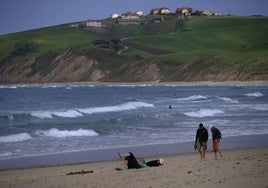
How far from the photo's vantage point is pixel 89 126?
37.1m

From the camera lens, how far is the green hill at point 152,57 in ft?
442

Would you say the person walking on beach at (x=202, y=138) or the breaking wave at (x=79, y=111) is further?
the breaking wave at (x=79, y=111)


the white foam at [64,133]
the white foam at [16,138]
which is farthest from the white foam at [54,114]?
the white foam at [16,138]

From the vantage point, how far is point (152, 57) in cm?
15188

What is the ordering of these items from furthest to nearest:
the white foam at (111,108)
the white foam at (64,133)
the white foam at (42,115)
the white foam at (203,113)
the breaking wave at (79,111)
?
the white foam at (111,108)
the breaking wave at (79,111)
the white foam at (203,113)
the white foam at (42,115)
the white foam at (64,133)

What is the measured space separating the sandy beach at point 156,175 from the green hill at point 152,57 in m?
104

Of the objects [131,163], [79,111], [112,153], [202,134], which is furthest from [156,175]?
[79,111]

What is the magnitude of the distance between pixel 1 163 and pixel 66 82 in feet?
440

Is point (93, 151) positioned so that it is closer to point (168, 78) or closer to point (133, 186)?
point (133, 186)

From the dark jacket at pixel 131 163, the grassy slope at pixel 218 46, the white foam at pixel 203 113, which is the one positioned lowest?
the white foam at pixel 203 113

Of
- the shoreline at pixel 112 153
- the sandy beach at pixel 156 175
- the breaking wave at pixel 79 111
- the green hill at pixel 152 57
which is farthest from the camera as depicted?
the green hill at pixel 152 57

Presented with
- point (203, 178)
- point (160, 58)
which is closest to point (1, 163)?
point (203, 178)

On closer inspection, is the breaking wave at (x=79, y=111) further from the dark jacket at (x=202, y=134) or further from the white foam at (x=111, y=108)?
the dark jacket at (x=202, y=134)

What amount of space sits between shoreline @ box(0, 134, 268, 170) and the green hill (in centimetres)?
9597
